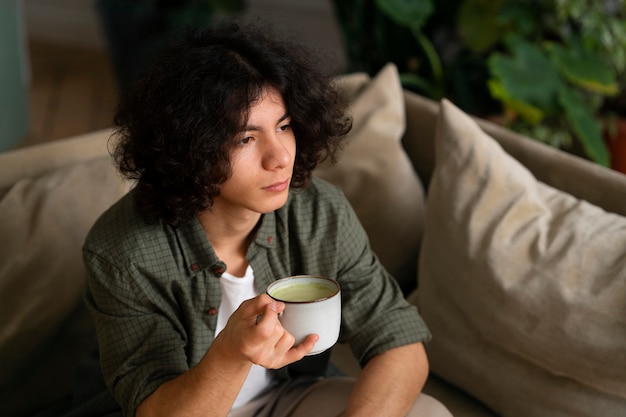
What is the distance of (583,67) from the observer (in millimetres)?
2549

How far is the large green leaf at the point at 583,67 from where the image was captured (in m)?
2.52

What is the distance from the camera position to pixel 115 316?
1.30m

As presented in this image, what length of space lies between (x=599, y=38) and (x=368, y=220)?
1264 millimetres

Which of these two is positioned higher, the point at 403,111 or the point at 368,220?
the point at 403,111

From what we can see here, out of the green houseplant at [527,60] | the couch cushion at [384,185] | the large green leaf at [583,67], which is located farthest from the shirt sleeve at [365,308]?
the large green leaf at [583,67]

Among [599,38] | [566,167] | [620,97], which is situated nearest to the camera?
[566,167]

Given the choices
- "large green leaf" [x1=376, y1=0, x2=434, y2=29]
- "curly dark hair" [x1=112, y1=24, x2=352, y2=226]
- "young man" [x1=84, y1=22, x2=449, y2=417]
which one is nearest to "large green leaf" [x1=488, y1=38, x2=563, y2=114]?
"large green leaf" [x1=376, y1=0, x2=434, y2=29]

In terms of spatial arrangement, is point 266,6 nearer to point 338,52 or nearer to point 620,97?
point 338,52

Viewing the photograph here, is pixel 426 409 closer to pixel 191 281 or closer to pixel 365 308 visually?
pixel 365 308

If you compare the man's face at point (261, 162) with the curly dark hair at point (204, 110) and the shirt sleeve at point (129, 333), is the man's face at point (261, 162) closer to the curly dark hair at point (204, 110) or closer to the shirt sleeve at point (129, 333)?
the curly dark hair at point (204, 110)

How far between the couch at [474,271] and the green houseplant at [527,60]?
0.79m

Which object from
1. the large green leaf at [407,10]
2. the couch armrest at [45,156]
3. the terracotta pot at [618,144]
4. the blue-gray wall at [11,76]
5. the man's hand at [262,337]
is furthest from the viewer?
the blue-gray wall at [11,76]

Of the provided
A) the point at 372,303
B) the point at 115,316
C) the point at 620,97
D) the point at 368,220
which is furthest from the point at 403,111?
the point at 620,97

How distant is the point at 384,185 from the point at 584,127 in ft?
3.07
